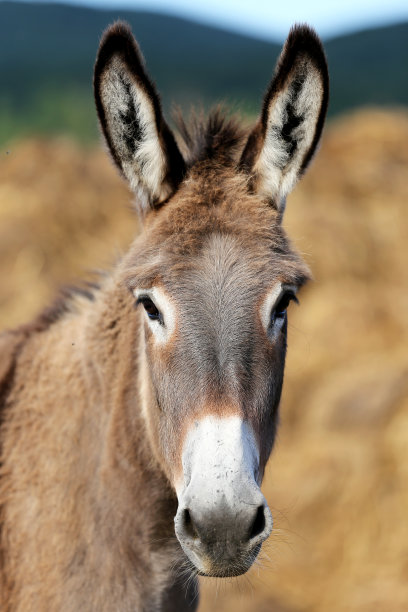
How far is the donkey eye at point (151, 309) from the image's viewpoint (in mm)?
3102

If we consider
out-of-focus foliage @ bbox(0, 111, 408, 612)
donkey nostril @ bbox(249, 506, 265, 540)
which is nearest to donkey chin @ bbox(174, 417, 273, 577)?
donkey nostril @ bbox(249, 506, 265, 540)

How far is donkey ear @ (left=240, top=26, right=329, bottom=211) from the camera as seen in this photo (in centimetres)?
326

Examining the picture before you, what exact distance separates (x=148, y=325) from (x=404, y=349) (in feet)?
37.9

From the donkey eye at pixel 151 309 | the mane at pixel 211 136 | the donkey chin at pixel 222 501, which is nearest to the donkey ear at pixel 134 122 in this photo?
the mane at pixel 211 136

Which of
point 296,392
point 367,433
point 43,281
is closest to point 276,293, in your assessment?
point 367,433

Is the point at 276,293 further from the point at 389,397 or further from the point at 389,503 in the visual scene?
the point at 389,397

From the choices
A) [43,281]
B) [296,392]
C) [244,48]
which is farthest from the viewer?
[244,48]

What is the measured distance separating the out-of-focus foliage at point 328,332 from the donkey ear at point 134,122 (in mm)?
500

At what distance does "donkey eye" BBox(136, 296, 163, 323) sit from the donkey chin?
1.87 ft

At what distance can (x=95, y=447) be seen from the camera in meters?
3.55

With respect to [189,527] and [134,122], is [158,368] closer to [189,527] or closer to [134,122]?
[189,527]

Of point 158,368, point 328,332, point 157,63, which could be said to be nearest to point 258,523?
point 158,368

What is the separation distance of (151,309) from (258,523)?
1.05 meters

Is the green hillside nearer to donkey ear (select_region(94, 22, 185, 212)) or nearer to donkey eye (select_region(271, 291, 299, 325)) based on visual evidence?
donkey ear (select_region(94, 22, 185, 212))
